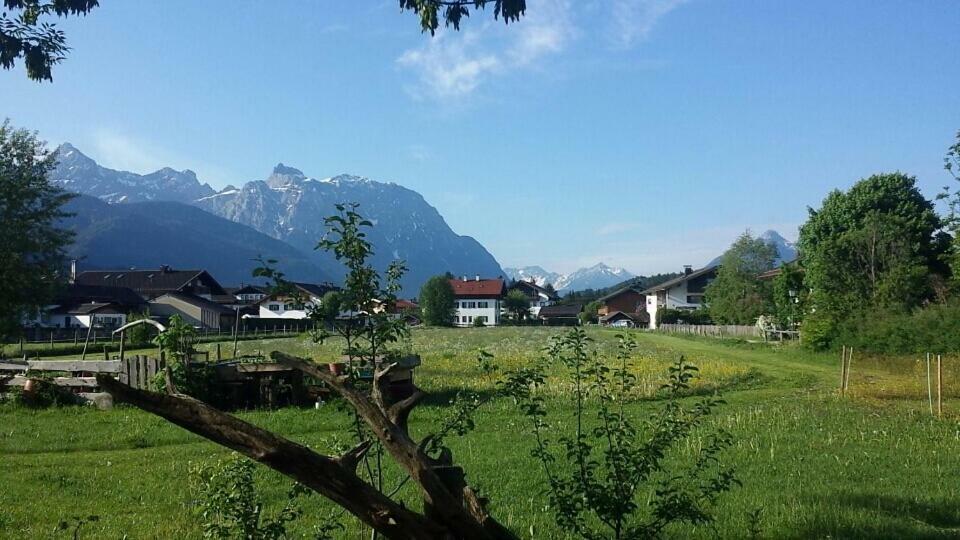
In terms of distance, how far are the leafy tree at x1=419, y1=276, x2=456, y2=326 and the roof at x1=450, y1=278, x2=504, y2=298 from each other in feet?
87.2

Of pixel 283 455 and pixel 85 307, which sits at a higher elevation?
pixel 85 307

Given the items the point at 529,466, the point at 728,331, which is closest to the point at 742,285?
the point at 728,331

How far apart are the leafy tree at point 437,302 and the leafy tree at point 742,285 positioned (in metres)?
40.5

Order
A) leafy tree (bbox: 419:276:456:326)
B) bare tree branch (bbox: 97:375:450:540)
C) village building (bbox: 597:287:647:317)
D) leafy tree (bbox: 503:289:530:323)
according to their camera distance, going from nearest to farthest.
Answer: bare tree branch (bbox: 97:375:450:540)
leafy tree (bbox: 419:276:456:326)
leafy tree (bbox: 503:289:530:323)
village building (bbox: 597:287:647:317)

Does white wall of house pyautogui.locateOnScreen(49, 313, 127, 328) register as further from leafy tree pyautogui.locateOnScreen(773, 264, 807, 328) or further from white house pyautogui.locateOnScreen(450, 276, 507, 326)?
leafy tree pyautogui.locateOnScreen(773, 264, 807, 328)

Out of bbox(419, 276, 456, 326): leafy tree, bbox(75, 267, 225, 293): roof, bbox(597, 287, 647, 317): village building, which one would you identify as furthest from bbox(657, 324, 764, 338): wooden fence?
bbox(75, 267, 225, 293): roof

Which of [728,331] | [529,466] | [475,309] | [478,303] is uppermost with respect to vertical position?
[478,303]

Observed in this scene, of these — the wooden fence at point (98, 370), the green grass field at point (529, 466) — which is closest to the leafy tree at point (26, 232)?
the wooden fence at point (98, 370)

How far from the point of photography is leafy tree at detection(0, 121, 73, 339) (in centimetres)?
3058

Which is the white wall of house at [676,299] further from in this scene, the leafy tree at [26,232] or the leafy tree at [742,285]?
the leafy tree at [26,232]

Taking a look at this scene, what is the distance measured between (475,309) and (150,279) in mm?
60375

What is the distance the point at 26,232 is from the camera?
106 feet

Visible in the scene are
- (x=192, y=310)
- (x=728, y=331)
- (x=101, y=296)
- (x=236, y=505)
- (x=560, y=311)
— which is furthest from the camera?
(x=560, y=311)

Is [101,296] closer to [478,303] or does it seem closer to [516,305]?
[478,303]
